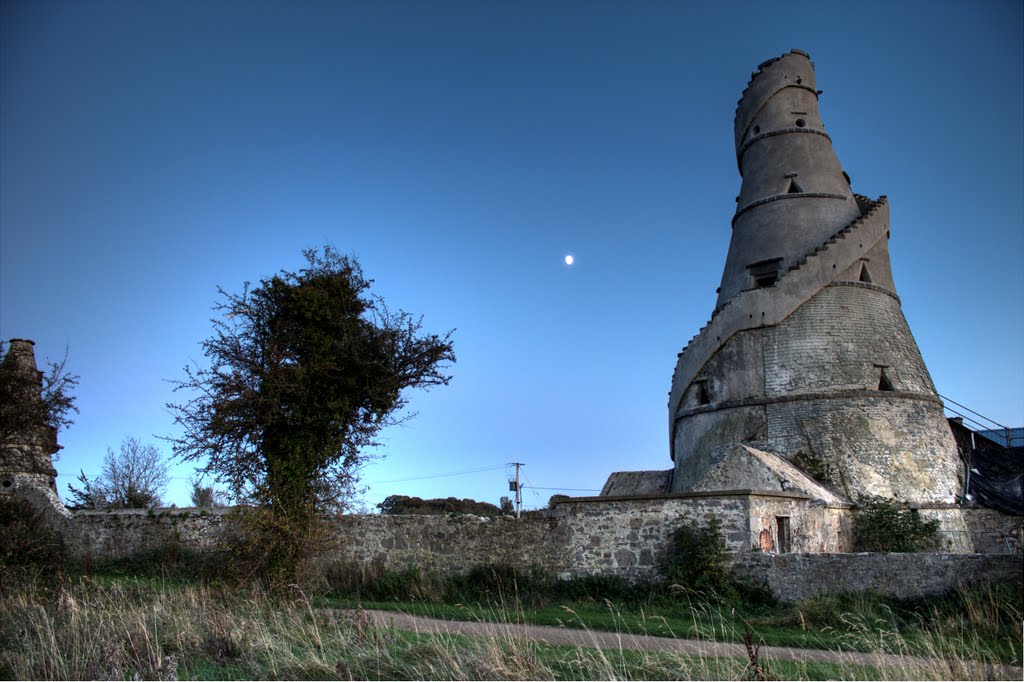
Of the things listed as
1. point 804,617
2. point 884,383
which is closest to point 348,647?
point 804,617

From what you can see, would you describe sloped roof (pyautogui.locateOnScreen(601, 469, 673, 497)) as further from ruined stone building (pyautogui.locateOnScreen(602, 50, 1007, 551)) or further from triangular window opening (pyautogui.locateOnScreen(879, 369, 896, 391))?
triangular window opening (pyautogui.locateOnScreen(879, 369, 896, 391))

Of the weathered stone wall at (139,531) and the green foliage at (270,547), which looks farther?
the weathered stone wall at (139,531)

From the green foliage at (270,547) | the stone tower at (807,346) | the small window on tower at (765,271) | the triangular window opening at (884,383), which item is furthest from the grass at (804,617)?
the small window on tower at (765,271)

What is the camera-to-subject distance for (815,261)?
19.5 meters

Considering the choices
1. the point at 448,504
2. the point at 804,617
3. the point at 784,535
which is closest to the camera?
the point at 804,617

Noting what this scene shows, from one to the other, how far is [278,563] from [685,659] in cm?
857

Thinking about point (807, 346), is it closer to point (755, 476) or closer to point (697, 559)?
point (755, 476)

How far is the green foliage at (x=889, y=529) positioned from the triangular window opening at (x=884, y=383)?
3.92 metres

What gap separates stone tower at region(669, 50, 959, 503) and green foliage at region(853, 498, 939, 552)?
1365 millimetres

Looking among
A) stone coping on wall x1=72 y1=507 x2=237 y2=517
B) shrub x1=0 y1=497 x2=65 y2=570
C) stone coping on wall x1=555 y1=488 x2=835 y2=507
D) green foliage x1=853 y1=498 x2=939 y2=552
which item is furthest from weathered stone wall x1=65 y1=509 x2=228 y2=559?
green foliage x1=853 y1=498 x2=939 y2=552

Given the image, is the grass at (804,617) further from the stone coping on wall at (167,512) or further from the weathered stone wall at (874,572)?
the stone coping on wall at (167,512)

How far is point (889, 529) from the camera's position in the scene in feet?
49.0

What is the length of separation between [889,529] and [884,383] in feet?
16.5

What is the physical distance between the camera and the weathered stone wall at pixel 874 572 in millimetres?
9609
